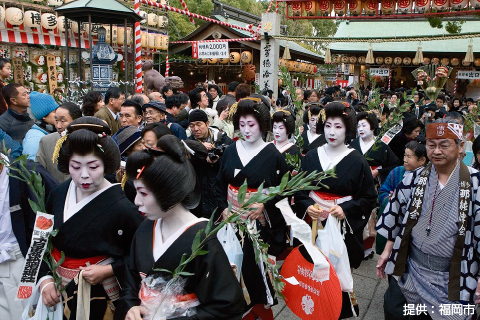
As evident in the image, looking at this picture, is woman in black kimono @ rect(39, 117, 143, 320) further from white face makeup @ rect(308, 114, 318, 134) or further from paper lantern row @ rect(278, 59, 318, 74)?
paper lantern row @ rect(278, 59, 318, 74)

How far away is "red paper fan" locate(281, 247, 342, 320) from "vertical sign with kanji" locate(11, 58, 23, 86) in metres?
13.5

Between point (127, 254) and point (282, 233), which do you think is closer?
point (127, 254)

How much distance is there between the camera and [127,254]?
2.60m

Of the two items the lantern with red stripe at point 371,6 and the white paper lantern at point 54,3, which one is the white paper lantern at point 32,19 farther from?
the lantern with red stripe at point 371,6

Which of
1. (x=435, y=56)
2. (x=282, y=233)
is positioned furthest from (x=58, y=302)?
(x=435, y=56)

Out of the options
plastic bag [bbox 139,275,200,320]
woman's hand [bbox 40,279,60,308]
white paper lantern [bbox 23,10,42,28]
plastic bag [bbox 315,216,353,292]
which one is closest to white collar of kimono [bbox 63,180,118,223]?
woman's hand [bbox 40,279,60,308]

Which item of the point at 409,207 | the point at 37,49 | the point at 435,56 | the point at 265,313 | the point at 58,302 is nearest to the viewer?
the point at 58,302

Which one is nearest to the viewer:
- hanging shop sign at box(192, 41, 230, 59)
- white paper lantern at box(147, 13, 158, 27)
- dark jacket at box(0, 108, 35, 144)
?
dark jacket at box(0, 108, 35, 144)

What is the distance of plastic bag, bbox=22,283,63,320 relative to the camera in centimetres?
247

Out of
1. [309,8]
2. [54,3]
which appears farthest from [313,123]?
[54,3]

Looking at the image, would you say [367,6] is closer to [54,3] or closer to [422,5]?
[422,5]

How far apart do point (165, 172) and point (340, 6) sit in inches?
554

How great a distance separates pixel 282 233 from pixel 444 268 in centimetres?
155

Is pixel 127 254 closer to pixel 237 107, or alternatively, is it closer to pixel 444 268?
pixel 237 107
